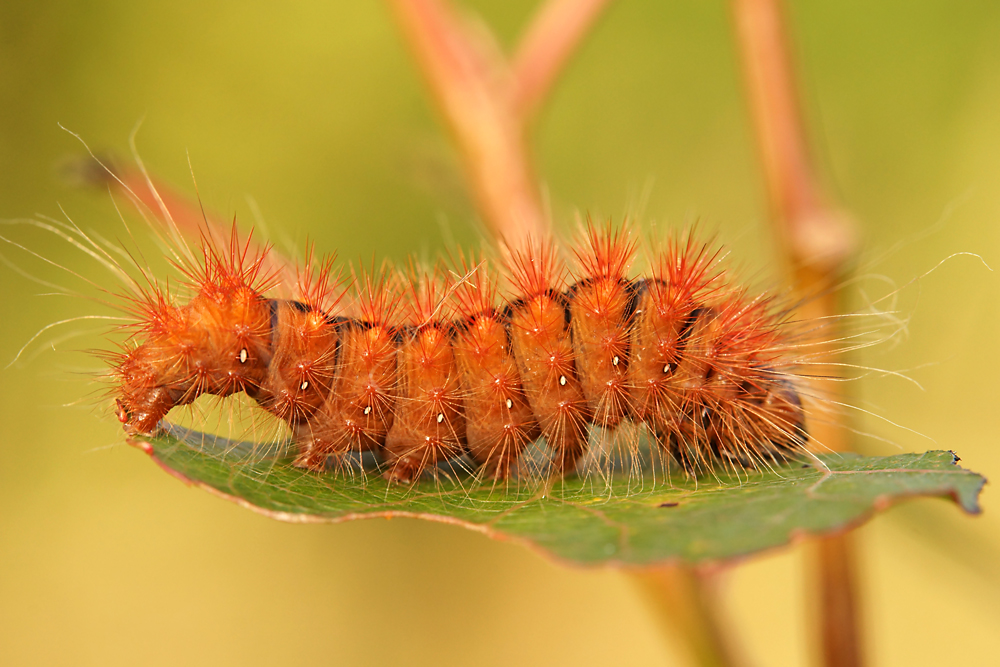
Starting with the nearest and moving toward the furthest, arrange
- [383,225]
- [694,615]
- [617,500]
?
[617,500] < [694,615] < [383,225]

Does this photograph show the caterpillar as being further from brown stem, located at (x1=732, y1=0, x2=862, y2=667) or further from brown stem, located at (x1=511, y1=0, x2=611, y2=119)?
brown stem, located at (x1=511, y1=0, x2=611, y2=119)

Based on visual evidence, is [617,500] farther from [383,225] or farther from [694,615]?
[383,225]

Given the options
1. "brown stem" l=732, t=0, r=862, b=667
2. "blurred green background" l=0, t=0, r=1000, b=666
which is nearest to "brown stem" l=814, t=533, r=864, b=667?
"brown stem" l=732, t=0, r=862, b=667

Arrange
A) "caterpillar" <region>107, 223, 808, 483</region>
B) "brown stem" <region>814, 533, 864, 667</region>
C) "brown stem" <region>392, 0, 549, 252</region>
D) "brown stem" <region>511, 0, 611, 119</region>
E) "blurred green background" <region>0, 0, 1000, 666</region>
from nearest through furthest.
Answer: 1. "brown stem" <region>814, 533, 864, 667</region>
2. "caterpillar" <region>107, 223, 808, 483</region>
3. "brown stem" <region>511, 0, 611, 119</region>
4. "brown stem" <region>392, 0, 549, 252</region>
5. "blurred green background" <region>0, 0, 1000, 666</region>

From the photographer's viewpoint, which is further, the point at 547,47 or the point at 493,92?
the point at 493,92

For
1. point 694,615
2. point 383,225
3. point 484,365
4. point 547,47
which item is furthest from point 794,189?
point 383,225

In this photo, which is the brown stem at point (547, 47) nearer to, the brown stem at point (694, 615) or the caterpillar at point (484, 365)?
the caterpillar at point (484, 365)
